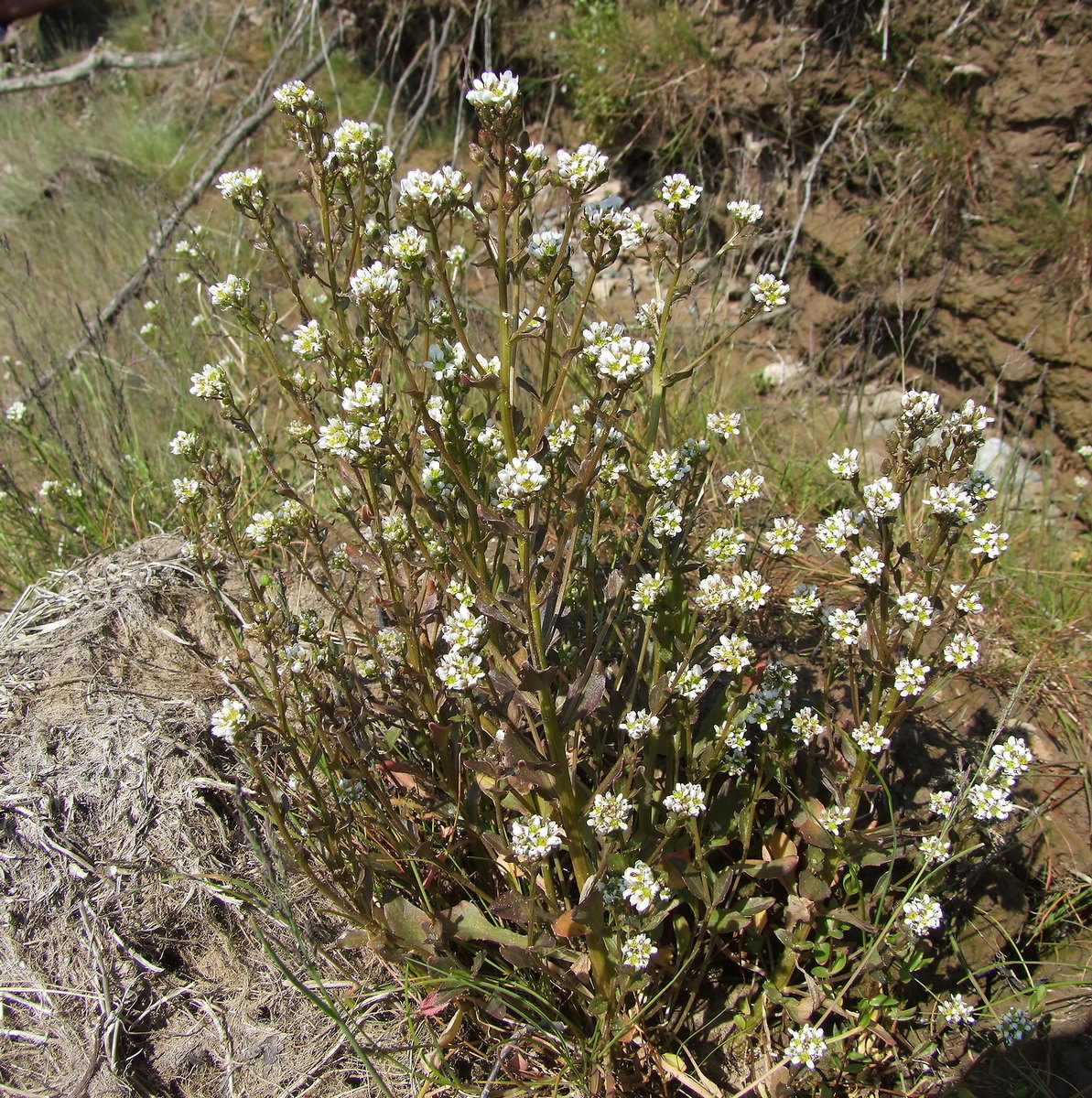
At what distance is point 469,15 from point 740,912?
226 inches

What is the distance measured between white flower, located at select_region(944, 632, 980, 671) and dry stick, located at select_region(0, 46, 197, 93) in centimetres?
792

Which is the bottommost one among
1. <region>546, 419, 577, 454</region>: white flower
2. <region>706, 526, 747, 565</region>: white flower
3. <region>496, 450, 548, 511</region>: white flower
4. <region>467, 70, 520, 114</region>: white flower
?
<region>706, 526, 747, 565</region>: white flower

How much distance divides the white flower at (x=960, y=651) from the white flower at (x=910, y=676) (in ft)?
0.18

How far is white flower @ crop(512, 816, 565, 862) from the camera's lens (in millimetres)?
1727

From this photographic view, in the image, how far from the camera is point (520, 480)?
1.59 metres

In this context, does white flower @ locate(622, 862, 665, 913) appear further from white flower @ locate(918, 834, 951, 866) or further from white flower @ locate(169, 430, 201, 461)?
white flower @ locate(169, 430, 201, 461)

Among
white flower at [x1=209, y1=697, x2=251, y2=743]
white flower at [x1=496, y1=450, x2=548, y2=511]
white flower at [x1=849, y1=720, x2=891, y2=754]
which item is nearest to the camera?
white flower at [x1=496, y1=450, x2=548, y2=511]

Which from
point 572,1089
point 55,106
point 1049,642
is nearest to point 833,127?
point 1049,642

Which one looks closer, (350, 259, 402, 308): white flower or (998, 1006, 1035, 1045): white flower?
(350, 259, 402, 308): white flower

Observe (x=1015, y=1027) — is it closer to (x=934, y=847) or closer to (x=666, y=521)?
(x=934, y=847)

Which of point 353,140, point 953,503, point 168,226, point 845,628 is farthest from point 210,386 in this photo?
point 168,226

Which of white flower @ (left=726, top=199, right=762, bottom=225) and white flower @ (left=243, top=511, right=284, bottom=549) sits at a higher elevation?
white flower @ (left=726, top=199, right=762, bottom=225)

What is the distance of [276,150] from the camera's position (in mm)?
7121

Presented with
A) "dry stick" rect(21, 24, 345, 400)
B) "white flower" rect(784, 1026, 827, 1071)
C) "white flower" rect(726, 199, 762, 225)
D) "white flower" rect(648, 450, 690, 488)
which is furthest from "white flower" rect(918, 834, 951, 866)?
"dry stick" rect(21, 24, 345, 400)
